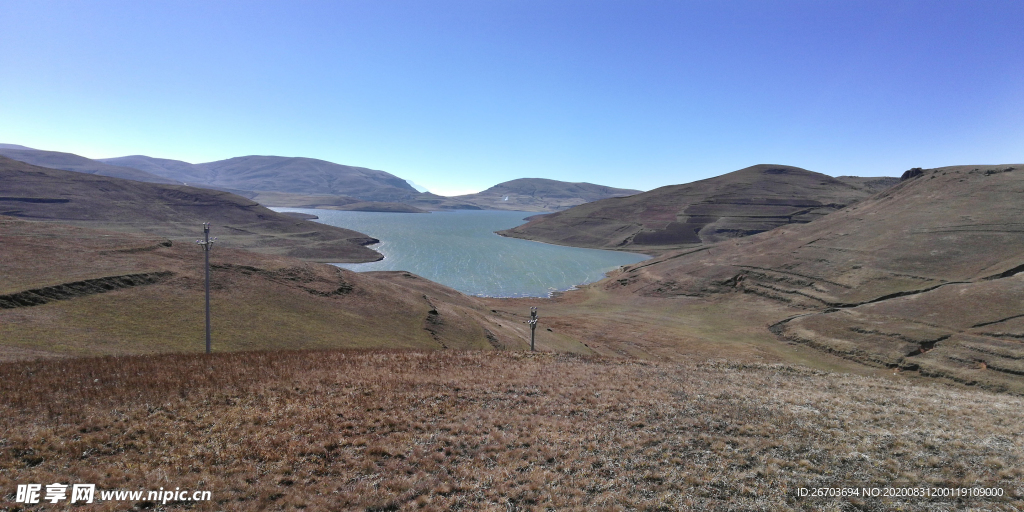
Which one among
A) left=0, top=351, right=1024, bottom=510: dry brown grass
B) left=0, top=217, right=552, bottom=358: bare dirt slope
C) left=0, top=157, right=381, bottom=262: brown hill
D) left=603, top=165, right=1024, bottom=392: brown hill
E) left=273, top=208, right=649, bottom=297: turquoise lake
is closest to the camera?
left=0, top=351, right=1024, bottom=510: dry brown grass

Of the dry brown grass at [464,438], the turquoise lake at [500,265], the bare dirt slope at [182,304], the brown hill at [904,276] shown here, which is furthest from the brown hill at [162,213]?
the dry brown grass at [464,438]

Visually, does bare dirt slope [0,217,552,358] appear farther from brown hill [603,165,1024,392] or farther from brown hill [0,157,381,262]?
brown hill [0,157,381,262]

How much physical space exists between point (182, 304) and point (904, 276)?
355 feet

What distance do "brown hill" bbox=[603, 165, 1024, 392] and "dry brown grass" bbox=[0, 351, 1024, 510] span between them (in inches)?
1508

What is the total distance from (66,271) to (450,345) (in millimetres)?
35518

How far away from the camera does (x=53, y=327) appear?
27.7m

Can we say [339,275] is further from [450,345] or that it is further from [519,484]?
[519,484]

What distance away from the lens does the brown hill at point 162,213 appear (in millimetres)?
141500

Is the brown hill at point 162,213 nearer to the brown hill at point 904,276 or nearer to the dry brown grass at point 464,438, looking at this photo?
the brown hill at point 904,276

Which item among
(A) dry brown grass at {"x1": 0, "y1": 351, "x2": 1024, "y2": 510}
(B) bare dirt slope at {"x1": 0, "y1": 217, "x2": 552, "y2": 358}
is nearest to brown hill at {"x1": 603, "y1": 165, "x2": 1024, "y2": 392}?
(A) dry brown grass at {"x1": 0, "y1": 351, "x2": 1024, "y2": 510}

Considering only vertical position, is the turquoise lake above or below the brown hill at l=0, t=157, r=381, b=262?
below

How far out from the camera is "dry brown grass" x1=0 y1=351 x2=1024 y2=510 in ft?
38.0

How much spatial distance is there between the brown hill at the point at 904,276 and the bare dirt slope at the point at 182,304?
164 ft

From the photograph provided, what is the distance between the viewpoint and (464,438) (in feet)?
50.3
